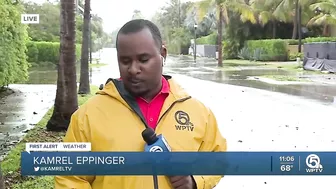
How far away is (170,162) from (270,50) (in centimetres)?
3869

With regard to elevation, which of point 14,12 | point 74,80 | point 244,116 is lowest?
point 244,116

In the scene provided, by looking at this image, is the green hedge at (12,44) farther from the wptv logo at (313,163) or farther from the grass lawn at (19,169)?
the wptv logo at (313,163)

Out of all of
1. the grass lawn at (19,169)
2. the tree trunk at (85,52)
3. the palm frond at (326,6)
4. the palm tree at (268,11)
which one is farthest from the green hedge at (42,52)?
the palm tree at (268,11)

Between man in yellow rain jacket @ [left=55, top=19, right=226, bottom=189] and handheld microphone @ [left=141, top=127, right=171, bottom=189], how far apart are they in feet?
0.13

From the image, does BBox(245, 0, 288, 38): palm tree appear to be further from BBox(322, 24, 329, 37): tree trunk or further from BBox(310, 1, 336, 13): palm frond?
BBox(322, 24, 329, 37): tree trunk

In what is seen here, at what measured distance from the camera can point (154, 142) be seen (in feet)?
6.43

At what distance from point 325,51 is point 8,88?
52.2ft

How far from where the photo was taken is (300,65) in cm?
3231

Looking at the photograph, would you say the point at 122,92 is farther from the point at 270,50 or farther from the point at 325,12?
the point at 325,12

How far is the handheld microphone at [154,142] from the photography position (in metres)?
1.95

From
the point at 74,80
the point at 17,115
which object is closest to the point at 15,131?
the point at 74,80

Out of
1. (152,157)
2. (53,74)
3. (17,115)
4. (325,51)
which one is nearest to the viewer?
(152,157)

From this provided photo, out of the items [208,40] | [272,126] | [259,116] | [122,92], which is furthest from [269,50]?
[122,92]

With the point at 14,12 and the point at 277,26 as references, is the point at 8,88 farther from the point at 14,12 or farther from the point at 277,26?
the point at 277,26
